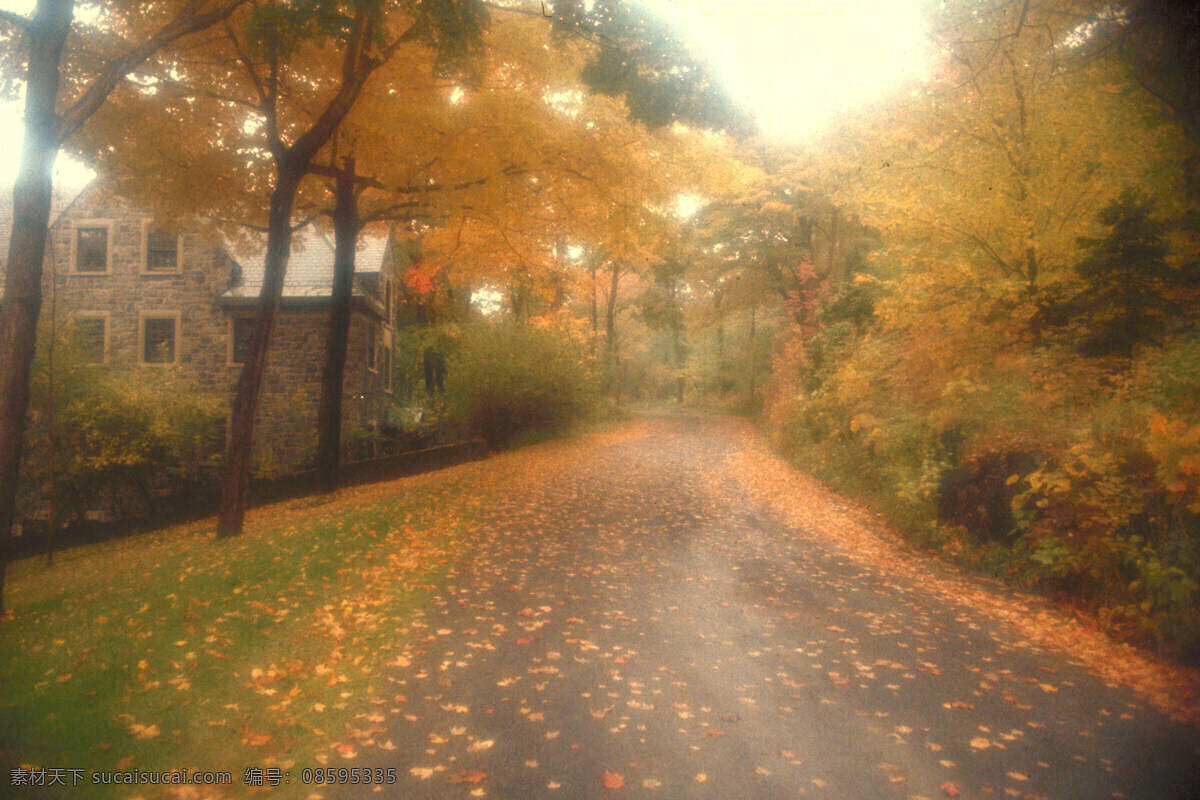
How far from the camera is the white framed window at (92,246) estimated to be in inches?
962

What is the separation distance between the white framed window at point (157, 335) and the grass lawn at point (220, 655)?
1560cm

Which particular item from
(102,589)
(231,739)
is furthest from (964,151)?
(102,589)

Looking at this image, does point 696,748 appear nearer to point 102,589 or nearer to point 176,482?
point 102,589

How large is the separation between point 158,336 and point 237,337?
265cm

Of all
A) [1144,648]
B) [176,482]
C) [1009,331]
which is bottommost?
[176,482]

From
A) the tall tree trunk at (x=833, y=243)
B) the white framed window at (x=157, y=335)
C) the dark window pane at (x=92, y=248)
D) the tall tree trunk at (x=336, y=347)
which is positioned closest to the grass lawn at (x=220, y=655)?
the tall tree trunk at (x=336, y=347)

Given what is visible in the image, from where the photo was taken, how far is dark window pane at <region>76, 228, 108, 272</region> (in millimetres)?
24500

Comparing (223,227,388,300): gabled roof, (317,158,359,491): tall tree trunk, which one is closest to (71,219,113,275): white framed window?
(223,227,388,300): gabled roof

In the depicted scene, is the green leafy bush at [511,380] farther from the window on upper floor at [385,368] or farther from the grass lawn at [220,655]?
the grass lawn at [220,655]

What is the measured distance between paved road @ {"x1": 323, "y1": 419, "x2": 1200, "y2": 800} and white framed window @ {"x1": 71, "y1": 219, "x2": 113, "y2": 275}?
22.4 meters

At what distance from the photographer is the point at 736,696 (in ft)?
17.6

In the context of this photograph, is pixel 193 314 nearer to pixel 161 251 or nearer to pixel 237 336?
pixel 237 336

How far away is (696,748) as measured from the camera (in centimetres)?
455

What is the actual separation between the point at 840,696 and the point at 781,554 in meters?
4.60
